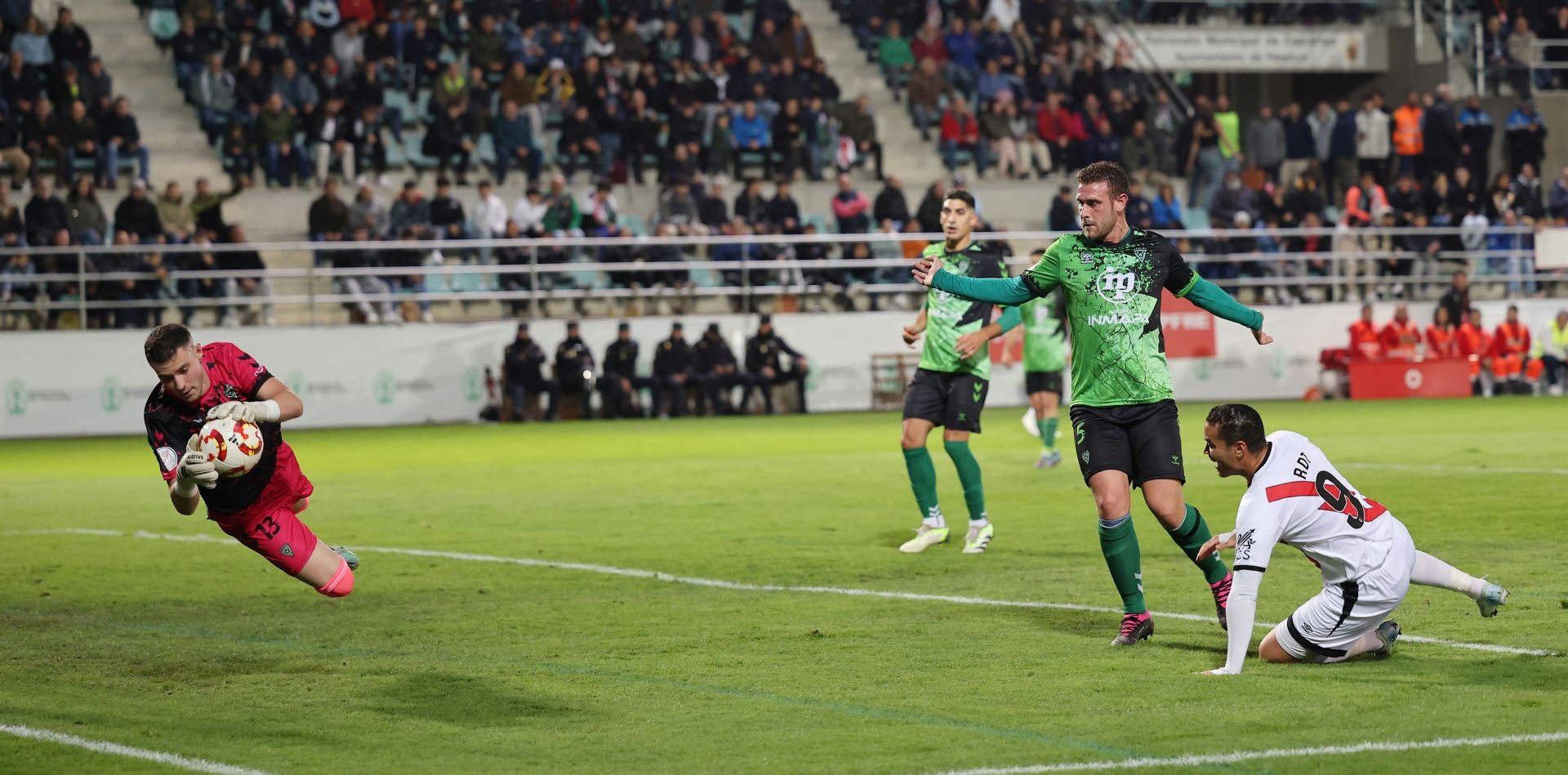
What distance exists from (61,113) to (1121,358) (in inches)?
972

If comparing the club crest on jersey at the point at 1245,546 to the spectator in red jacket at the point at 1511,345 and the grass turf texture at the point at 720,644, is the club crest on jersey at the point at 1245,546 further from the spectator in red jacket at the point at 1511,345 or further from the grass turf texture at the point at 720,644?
the spectator in red jacket at the point at 1511,345

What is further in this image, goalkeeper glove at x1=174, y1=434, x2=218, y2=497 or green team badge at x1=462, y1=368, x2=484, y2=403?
green team badge at x1=462, y1=368, x2=484, y2=403

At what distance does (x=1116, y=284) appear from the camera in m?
8.88

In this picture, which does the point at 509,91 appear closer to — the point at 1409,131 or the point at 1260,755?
the point at 1409,131

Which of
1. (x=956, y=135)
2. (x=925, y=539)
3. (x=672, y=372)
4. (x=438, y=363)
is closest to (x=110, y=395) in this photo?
(x=438, y=363)

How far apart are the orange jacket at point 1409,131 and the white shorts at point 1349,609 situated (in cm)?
2958

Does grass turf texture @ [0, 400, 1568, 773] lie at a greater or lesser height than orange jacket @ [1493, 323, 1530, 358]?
lesser

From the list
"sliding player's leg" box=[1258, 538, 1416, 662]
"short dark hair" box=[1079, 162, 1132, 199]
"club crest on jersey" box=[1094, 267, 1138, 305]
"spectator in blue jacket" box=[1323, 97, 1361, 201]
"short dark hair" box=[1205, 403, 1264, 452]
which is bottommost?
"sliding player's leg" box=[1258, 538, 1416, 662]

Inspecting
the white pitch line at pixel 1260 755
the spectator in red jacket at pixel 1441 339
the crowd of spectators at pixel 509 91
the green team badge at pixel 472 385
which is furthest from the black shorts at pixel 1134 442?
the spectator in red jacket at pixel 1441 339

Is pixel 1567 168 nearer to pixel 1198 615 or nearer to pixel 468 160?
pixel 468 160

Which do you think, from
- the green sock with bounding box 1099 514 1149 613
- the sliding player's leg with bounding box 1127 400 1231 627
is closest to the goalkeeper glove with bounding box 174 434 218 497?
the green sock with bounding box 1099 514 1149 613

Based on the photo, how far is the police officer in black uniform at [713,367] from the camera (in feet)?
96.7

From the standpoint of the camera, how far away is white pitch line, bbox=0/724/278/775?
647 cm

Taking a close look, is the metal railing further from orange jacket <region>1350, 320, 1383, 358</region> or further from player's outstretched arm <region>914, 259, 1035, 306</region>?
player's outstretched arm <region>914, 259, 1035, 306</region>
